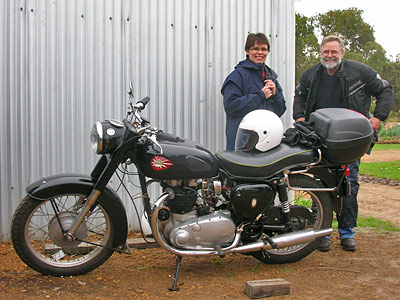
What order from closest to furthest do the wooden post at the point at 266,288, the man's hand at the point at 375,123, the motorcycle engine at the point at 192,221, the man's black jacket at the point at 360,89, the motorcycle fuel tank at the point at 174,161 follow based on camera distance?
the wooden post at the point at 266,288 < the motorcycle fuel tank at the point at 174,161 < the motorcycle engine at the point at 192,221 < the man's hand at the point at 375,123 < the man's black jacket at the point at 360,89

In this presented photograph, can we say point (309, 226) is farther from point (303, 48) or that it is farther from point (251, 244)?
point (303, 48)

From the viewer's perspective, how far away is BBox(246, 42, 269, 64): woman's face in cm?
473

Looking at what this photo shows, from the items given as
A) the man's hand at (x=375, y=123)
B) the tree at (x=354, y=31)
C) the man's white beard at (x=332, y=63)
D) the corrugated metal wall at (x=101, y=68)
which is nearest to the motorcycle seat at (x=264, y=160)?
the man's hand at (x=375, y=123)

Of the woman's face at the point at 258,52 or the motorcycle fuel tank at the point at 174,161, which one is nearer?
the motorcycle fuel tank at the point at 174,161

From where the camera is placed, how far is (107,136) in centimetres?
360

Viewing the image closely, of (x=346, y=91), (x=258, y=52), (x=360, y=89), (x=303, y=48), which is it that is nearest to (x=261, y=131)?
(x=258, y=52)

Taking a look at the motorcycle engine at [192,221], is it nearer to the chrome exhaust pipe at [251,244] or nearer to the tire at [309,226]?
the chrome exhaust pipe at [251,244]

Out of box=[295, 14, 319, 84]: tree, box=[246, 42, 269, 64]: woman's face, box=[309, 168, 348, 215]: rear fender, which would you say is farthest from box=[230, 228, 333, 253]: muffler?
box=[295, 14, 319, 84]: tree

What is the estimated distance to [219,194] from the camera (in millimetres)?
3912

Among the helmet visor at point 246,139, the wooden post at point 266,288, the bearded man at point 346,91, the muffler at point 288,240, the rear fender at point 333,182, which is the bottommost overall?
the wooden post at point 266,288

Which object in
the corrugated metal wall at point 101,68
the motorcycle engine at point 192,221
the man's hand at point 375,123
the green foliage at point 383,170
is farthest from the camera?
the green foliage at point 383,170

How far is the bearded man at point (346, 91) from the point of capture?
4.70 metres

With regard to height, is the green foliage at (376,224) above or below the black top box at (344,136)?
below

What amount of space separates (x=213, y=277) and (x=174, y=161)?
1.02m
